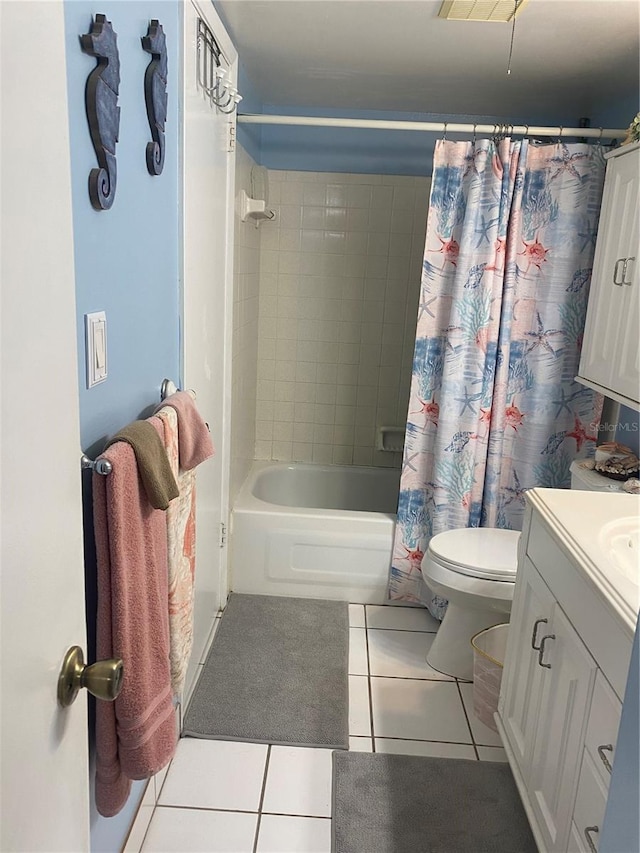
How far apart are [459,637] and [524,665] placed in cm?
68

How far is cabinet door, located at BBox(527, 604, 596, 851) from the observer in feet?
4.63

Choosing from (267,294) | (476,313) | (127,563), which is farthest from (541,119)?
(127,563)

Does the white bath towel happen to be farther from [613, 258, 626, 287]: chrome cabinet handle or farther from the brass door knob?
A: [613, 258, 626, 287]: chrome cabinet handle

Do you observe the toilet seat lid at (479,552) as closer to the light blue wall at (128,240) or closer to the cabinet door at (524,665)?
the cabinet door at (524,665)

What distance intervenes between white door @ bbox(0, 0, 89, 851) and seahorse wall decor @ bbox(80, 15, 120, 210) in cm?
48

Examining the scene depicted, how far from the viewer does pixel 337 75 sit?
2814 millimetres

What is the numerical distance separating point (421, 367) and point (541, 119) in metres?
1.55

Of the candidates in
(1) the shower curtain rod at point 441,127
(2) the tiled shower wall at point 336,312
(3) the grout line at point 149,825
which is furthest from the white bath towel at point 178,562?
(2) the tiled shower wall at point 336,312

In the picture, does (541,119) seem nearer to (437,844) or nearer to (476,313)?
(476,313)

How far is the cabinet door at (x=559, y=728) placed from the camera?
141 centimetres

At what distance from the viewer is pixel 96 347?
125cm

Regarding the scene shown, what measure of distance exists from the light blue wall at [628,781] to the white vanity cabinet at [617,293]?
1.42 meters

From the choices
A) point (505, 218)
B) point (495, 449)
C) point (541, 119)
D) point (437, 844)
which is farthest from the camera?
point (541, 119)

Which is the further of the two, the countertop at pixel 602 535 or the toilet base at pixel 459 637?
the toilet base at pixel 459 637
